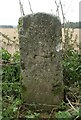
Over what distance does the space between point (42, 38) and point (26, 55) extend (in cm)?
25

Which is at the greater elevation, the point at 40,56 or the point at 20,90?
the point at 40,56

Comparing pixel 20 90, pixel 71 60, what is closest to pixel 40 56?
pixel 20 90

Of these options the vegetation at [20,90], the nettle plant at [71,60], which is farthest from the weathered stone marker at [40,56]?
the nettle plant at [71,60]

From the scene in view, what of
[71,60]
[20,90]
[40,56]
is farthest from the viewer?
[71,60]

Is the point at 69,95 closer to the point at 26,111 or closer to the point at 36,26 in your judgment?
the point at 26,111

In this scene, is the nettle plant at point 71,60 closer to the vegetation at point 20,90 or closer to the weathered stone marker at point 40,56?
the vegetation at point 20,90

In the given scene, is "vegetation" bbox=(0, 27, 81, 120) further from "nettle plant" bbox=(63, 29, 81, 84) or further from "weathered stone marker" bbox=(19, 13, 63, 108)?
"weathered stone marker" bbox=(19, 13, 63, 108)

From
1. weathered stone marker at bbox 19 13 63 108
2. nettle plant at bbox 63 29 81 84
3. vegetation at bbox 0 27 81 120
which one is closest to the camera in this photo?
vegetation at bbox 0 27 81 120

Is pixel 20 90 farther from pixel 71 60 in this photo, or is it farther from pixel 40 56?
pixel 71 60

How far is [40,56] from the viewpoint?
130 inches

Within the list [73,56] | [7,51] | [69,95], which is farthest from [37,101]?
[7,51]

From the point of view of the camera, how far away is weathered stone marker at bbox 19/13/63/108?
10.8 ft

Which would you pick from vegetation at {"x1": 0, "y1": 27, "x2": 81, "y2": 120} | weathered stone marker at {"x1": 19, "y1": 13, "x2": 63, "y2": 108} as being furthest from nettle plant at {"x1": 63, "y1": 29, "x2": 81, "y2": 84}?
weathered stone marker at {"x1": 19, "y1": 13, "x2": 63, "y2": 108}

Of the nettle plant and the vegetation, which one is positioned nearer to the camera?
the vegetation
